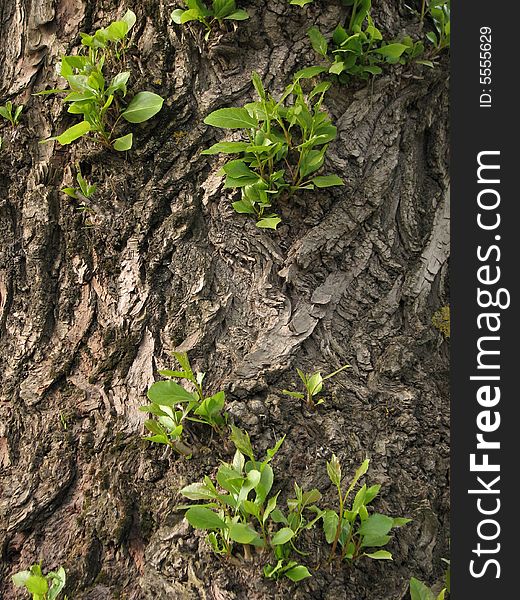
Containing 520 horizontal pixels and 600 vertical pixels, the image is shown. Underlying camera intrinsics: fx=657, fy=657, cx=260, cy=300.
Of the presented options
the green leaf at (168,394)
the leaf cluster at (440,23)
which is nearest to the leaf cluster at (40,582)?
the green leaf at (168,394)

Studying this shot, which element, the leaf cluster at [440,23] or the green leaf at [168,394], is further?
the leaf cluster at [440,23]

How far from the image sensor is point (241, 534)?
1.65m

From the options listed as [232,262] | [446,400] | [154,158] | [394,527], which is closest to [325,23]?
[154,158]

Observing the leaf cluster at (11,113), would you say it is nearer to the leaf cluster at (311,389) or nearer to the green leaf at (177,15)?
the green leaf at (177,15)

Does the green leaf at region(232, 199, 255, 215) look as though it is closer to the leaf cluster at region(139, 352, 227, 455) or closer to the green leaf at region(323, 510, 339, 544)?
the leaf cluster at region(139, 352, 227, 455)

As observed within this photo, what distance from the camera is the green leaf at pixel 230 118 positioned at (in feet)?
6.81

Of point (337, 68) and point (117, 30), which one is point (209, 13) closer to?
point (117, 30)

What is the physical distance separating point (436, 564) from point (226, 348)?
90 cm

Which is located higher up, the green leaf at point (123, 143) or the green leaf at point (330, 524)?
the green leaf at point (123, 143)

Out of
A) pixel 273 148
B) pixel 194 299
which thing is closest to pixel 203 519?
pixel 194 299

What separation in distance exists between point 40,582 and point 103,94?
1.49 meters

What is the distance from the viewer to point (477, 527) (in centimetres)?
176

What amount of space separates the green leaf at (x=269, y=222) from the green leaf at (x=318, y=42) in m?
0.60

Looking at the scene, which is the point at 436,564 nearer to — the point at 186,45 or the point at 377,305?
the point at 377,305
